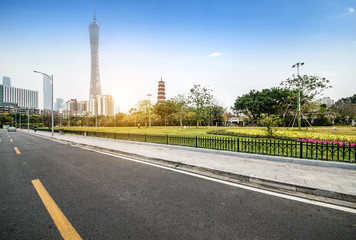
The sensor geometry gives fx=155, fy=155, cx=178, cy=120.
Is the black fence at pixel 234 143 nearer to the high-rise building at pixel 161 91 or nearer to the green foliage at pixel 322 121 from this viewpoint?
the green foliage at pixel 322 121

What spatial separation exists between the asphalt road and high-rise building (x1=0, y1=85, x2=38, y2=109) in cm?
18871

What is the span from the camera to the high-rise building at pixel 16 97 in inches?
5556

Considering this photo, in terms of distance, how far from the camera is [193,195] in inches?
148

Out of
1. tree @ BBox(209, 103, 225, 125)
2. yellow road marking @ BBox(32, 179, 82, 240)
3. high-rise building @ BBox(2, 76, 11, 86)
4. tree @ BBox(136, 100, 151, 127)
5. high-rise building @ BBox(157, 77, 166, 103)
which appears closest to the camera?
yellow road marking @ BBox(32, 179, 82, 240)

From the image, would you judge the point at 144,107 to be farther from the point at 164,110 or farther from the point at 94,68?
the point at 94,68

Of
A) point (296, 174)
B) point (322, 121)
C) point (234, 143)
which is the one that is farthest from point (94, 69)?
point (296, 174)

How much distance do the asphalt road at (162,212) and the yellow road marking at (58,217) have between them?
61mm

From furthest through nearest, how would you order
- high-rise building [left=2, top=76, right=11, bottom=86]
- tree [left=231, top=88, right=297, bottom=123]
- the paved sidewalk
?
1. high-rise building [left=2, top=76, right=11, bottom=86]
2. tree [left=231, top=88, right=297, bottom=123]
3. the paved sidewalk

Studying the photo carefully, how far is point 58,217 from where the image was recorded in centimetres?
283

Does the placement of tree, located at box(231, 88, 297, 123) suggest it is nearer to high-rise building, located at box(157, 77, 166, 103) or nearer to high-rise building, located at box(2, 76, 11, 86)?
high-rise building, located at box(157, 77, 166, 103)

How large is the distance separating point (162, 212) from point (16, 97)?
21724cm

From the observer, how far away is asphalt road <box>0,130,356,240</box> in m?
2.45

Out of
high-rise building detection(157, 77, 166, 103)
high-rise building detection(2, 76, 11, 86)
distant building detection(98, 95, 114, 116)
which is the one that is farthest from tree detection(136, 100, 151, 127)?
high-rise building detection(2, 76, 11, 86)

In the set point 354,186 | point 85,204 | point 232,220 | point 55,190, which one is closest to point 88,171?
point 55,190
